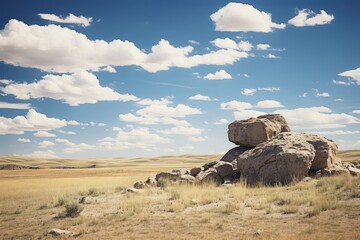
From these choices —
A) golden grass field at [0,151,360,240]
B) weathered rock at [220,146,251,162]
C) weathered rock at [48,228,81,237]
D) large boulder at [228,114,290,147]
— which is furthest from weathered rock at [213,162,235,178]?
weathered rock at [48,228,81,237]

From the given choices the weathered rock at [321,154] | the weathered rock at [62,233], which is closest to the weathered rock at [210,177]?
the weathered rock at [321,154]

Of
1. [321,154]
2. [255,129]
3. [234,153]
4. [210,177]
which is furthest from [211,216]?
[234,153]

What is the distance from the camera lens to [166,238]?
1290 centimetres

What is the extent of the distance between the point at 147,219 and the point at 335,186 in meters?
10.2

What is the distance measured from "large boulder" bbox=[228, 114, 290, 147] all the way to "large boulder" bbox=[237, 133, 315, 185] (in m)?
3.08

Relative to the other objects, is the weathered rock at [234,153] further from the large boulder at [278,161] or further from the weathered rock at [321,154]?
the weathered rock at [321,154]

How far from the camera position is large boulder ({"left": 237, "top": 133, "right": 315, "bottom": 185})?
24.7 m

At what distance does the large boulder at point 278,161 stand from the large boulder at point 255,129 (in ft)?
10.1

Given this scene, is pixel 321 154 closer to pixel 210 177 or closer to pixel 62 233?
pixel 210 177

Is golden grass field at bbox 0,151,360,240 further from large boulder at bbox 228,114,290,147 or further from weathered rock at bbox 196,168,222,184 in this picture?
large boulder at bbox 228,114,290,147

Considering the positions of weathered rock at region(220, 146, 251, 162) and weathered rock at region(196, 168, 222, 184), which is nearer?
weathered rock at region(196, 168, 222, 184)

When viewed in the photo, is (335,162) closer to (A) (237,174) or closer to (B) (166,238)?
(A) (237,174)

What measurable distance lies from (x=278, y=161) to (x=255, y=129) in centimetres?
614

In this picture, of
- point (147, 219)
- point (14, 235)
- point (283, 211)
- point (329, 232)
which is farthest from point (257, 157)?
point (14, 235)
